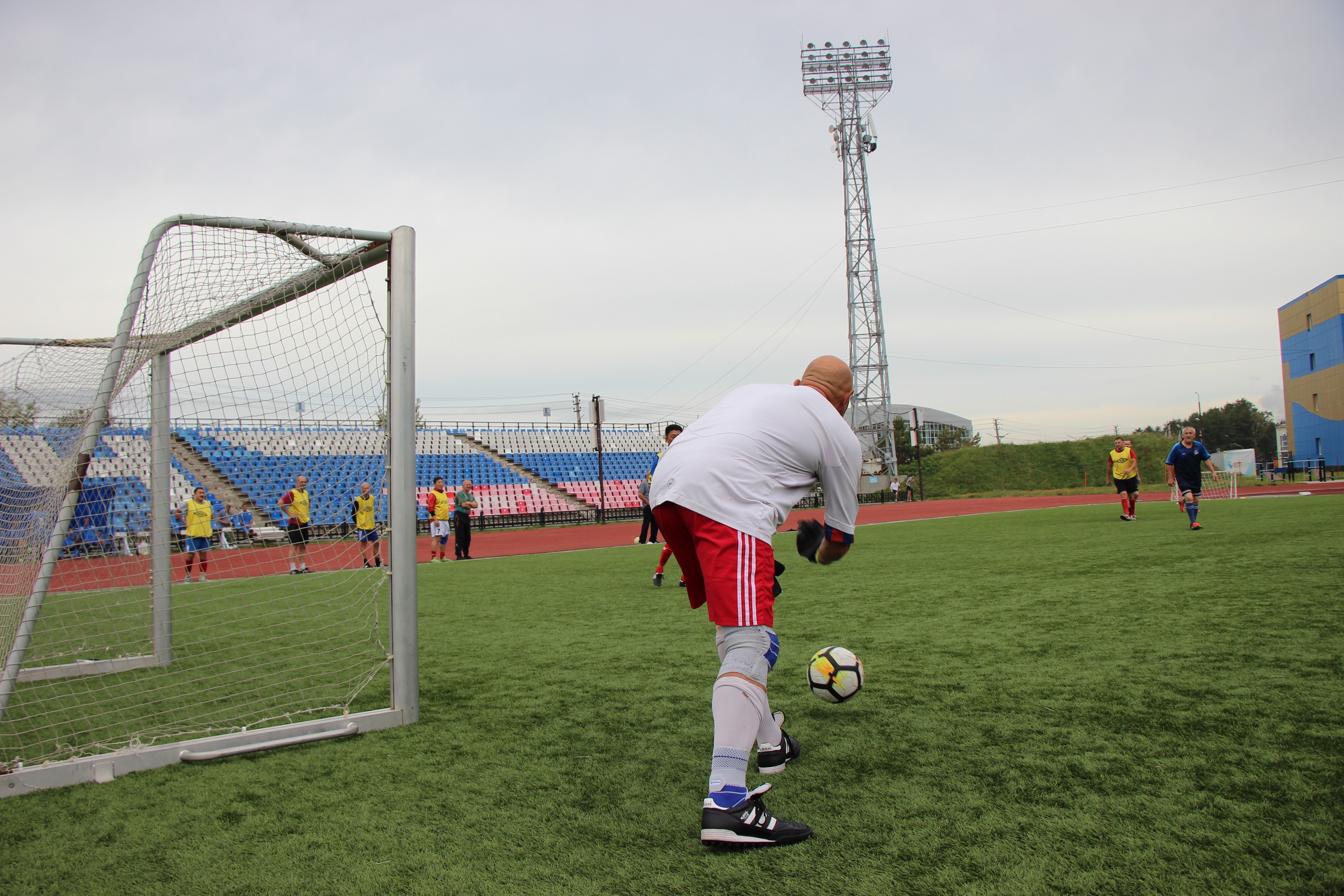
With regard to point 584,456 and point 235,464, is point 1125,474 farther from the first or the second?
point 584,456

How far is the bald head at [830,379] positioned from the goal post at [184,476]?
217cm

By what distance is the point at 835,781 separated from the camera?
113 inches

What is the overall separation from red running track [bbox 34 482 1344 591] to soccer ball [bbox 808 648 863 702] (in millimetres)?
697

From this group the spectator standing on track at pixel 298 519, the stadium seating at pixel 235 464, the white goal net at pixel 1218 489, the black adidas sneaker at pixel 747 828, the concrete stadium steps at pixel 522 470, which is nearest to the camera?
the black adidas sneaker at pixel 747 828

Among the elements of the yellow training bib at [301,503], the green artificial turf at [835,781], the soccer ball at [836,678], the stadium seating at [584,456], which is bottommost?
the green artificial turf at [835,781]

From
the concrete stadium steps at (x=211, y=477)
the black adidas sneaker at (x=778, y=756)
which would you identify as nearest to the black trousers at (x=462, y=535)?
the concrete stadium steps at (x=211, y=477)

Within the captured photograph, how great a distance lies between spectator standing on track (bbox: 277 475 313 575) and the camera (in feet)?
23.0

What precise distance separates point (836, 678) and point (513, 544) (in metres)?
17.6

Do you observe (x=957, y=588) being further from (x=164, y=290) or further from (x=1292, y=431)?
(x=1292, y=431)

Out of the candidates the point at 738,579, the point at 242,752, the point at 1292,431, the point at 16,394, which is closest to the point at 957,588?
the point at 738,579

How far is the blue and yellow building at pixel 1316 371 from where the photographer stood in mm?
Result: 43562

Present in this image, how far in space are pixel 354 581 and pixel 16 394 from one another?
11.9ft

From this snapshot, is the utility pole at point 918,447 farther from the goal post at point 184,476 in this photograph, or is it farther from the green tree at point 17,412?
the green tree at point 17,412

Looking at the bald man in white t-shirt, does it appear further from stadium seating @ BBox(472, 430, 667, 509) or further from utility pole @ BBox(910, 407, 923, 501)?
utility pole @ BBox(910, 407, 923, 501)
